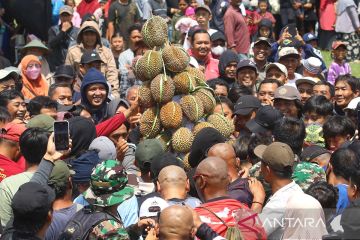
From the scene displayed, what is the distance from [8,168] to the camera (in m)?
7.15

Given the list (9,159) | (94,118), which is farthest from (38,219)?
(94,118)

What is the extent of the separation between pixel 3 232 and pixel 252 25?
42.6 feet

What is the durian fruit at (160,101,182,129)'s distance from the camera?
7.75 metres

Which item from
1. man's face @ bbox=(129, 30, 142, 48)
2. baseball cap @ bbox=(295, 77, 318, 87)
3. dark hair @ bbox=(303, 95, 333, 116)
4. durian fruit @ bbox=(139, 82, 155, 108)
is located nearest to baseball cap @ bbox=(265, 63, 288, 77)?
baseball cap @ bbox=(295, 77, 318, 87)

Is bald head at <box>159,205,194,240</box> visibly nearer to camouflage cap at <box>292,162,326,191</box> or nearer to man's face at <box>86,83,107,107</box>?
camouflage cap at <box>292,162,326,191</box>

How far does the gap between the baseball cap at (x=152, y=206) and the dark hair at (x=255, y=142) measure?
70.6 inches

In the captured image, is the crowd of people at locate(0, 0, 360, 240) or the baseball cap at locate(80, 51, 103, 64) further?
the baseball cap at locate(80, 51, 103, 64)

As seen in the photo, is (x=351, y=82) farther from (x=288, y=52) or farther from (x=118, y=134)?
(x=118, y=134)

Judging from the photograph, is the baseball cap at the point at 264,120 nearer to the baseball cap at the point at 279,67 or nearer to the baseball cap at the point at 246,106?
the baseball cap at the point at 246,106

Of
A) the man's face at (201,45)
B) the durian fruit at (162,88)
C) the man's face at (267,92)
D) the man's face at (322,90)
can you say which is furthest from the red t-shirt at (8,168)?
the man's face at (201,45)

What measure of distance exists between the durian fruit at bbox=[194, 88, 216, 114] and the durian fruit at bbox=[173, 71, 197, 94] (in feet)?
0.24

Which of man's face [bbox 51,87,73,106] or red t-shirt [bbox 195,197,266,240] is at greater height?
red t-shirt [bbox 195,197,266,240]

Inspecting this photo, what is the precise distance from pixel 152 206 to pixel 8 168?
1.78m

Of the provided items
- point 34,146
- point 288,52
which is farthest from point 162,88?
point 288,52
